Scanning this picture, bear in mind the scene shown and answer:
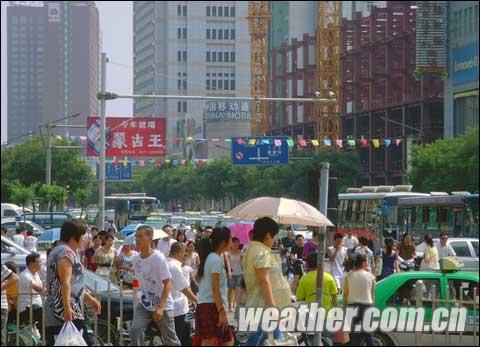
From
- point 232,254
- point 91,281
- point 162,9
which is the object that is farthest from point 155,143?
point 162,9

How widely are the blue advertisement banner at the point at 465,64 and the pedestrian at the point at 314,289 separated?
57485 mm

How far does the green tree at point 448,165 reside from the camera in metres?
59.2

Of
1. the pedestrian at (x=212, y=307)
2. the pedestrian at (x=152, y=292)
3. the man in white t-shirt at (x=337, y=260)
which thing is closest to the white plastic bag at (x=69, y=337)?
the pedestrian at (x=212, y=307)

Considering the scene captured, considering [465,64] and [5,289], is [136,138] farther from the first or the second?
[5,289]

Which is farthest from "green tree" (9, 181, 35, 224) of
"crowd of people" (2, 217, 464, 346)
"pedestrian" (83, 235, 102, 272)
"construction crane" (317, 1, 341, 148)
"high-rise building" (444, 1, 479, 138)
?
"crowd of people" (2, 217, 464, 346)

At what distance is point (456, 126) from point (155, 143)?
30.0 meters

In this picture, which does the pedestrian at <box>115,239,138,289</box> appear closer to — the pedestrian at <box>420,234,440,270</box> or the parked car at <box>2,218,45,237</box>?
the pedestrian at <box>420,234,440,270</box>

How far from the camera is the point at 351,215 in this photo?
165ft

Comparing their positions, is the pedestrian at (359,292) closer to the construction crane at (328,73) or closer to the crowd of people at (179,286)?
the crowd of people at (179,286)

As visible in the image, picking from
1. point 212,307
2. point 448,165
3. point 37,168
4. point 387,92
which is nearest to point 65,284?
point 212,307

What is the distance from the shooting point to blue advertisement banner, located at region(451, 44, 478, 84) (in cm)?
6938

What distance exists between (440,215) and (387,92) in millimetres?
48548

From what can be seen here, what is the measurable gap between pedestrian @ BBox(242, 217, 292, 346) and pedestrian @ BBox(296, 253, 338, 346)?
188cm

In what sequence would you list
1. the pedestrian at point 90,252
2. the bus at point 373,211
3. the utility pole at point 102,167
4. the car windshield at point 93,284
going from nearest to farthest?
the car windshield at point 93,284 < the pedestrian at point 90,252 < the utility pole at point 102,167 < the bus at point 373,211
